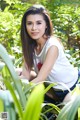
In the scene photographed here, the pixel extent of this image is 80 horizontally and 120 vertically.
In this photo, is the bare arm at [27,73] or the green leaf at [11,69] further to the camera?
the bare arm at [27,73]

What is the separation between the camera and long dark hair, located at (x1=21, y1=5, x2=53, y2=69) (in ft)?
7.22

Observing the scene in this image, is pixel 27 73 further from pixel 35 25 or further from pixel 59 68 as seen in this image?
pixel 35 25

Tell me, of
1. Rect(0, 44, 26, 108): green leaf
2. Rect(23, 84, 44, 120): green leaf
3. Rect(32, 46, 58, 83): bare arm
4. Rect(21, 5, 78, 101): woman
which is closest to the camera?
Rect(23, 84, 44, 120): green leaf

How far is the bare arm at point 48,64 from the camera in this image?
1999 millimetres

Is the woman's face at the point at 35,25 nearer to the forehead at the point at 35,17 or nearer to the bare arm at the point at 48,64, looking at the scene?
the forehead at the point at 35,17

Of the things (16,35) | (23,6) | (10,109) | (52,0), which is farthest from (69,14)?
(10,109)

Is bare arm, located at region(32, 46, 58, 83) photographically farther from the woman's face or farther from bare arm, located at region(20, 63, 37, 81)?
bare arm, located at region(20, 63, 37, 81)

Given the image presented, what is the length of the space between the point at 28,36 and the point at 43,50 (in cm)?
15

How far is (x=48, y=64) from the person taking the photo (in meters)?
2.04

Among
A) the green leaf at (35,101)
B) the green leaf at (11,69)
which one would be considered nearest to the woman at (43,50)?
the green leaf at (11,69)

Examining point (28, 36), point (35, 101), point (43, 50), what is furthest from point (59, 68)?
point (35, 101)

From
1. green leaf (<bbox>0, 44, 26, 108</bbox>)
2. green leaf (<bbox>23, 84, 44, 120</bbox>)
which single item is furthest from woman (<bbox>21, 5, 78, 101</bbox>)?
green leaf (<bbox>23, 84, 44, 120</bbox>)

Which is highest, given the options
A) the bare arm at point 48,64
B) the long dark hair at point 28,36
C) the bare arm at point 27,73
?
the long dark hair at point 28,36

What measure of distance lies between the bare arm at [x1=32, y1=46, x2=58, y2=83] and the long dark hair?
18cm
